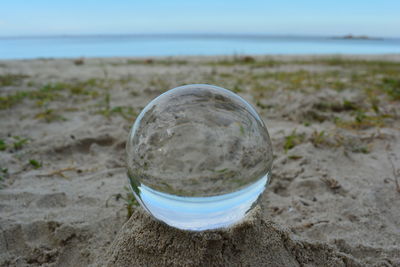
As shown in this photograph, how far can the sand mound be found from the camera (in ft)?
4.25

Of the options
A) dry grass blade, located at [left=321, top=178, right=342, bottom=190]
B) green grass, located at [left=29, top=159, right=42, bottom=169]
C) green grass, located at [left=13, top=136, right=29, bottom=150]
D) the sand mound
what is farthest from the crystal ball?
green grass, located at [left=13, top=136, right=29, bottom=150]

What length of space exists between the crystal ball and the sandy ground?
0.59 ft

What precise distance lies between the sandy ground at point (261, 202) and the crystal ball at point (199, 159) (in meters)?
0.18

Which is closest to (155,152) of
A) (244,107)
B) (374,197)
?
(244,107)

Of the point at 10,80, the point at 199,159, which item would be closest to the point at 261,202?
the point at 199,159

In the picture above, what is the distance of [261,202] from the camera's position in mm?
2041

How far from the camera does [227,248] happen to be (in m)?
1.32

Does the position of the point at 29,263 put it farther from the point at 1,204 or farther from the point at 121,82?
the point at 121,82

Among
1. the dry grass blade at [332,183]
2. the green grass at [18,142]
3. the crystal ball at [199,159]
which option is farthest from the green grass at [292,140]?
the green grass at [18,142]

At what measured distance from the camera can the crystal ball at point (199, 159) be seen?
3.96ft

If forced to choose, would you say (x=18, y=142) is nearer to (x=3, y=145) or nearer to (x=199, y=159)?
(x=3, y=145)

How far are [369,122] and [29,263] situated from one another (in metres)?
3.17

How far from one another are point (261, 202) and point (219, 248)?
2.57 ft

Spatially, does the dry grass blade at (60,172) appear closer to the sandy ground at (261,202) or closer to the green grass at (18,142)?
the sandy ground at (261,202)
